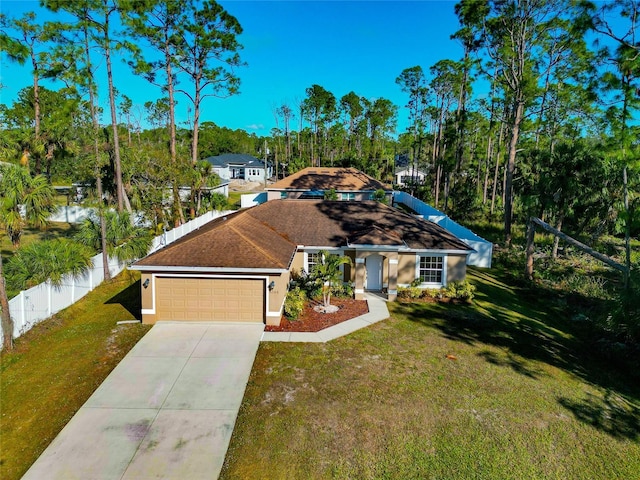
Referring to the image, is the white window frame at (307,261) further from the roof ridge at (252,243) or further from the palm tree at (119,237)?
the palm tree at (119,237)

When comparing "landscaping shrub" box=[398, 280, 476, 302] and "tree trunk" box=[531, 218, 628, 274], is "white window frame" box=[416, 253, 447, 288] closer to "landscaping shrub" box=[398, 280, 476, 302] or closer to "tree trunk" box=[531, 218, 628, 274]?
"landscaping shrub" box=[398, 280, 476, 302]

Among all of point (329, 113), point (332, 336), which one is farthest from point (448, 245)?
point (329, 113)

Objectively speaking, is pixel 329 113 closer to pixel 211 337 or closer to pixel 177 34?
pixel 177 34

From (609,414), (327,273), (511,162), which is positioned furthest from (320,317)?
(511,162)

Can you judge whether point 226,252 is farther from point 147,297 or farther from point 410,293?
point 410,293

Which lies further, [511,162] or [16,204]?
[511,162]

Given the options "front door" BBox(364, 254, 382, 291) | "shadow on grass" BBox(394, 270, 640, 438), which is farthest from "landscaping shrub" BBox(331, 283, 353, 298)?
"shadow on grass" BBox(394, 270, 640, 438)

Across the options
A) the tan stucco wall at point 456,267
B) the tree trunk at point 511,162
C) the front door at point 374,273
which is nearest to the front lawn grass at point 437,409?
the tan stucco wall at point 456,267

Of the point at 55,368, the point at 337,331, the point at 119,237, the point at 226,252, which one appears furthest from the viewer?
the point at 119,237
